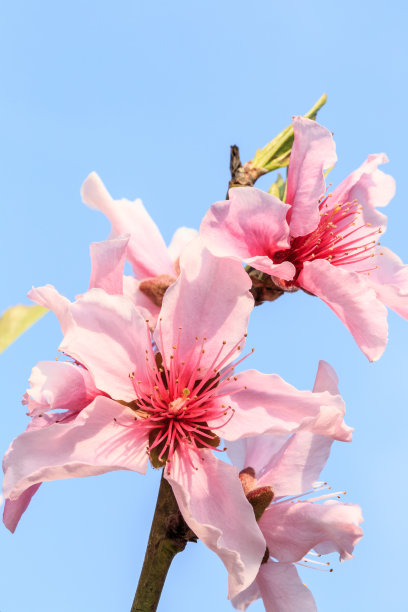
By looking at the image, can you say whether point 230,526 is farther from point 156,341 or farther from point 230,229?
point 230,229

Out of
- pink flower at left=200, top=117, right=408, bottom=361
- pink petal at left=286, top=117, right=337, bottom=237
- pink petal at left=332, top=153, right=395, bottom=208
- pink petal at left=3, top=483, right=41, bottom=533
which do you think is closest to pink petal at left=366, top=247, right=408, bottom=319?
pink flower at left=200, top=117, right=408, bottom=361

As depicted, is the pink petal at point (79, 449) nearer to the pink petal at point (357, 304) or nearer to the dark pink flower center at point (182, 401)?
the dark pink flower center at point (182, 401)

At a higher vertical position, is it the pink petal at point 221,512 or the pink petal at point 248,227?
the pink petal at point 248,227

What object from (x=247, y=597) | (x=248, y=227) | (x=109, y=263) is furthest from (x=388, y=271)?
(x=247, y=597)

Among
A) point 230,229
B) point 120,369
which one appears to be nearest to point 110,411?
point 120,369

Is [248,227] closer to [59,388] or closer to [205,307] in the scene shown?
[205,307]

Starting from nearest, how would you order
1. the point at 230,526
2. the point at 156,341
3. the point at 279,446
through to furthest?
the point at 230,526 → the point at 156,341 → the point at 279,446

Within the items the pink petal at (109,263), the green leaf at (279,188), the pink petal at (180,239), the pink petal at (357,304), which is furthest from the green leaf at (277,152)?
the pink petal at (109,263)
